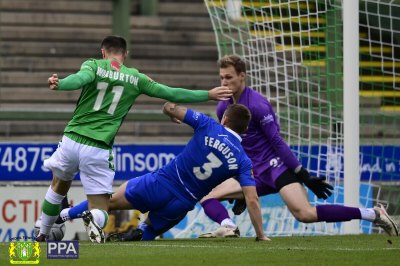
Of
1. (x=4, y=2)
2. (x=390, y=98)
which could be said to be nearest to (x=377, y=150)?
(x=390, y=98)

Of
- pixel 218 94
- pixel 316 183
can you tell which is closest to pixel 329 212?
pixel 316 183

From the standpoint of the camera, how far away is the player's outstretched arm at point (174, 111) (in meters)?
9.08

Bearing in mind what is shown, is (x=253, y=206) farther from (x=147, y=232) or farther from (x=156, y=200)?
(x=147, y=232)

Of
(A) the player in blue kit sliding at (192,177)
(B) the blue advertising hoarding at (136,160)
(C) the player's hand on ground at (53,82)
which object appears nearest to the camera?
(C) the player's hand on ground at (53,82)

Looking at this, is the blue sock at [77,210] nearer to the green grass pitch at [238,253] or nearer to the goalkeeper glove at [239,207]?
A: the green grass pitch at [238,253]

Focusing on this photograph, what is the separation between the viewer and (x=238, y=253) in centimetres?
786

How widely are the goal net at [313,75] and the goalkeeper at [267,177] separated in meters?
1.59

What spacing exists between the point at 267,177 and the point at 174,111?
5.51 feet

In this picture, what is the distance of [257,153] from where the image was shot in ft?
34.3

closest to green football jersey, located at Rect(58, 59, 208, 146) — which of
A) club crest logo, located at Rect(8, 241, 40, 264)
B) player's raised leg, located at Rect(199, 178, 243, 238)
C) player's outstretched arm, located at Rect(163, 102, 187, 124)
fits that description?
player's outstretched arm, located at Rect(163, 102, 187, 124)

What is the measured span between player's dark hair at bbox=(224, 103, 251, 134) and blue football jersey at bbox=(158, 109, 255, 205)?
6 centimetres

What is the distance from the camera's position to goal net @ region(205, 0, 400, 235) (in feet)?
39.1

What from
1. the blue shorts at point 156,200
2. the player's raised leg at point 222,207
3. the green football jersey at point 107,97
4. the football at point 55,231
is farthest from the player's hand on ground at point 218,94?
the football at point 55,231

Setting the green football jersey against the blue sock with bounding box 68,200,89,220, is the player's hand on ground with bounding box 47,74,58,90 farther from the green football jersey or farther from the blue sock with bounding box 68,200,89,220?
the blue sock with bounding box 68,200,89,220
